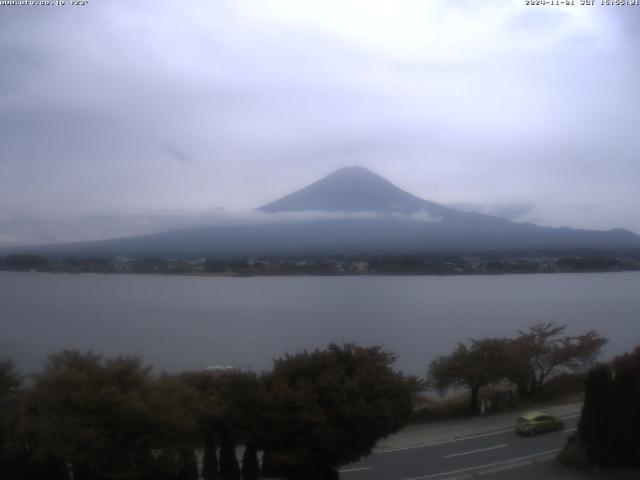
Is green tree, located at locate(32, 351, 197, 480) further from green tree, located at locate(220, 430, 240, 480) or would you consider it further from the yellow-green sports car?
the yellow-green sports car

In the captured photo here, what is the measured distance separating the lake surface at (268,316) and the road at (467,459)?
6.12 metres

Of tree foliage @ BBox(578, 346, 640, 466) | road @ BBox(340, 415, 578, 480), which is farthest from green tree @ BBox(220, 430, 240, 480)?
tree foliage @ BBox(578, 346, 640, 466)

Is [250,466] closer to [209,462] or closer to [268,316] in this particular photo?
[209,462]

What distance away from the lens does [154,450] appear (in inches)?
328

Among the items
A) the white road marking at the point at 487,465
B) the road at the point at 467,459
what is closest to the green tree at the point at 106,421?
the road at the point at 467,459

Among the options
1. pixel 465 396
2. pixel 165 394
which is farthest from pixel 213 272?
pixel 165 394

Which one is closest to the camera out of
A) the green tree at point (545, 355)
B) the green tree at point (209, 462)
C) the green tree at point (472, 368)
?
the green tree at point (209, 462)

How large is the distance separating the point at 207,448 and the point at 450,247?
173 ft

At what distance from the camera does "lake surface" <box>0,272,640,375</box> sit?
23.1 metres

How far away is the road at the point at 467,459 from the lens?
35.8 feet

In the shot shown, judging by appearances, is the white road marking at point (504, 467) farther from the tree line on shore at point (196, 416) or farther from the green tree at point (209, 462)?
the green tree at point (209, 462)

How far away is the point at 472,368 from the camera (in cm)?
1834

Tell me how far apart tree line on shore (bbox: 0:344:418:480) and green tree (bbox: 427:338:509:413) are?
825 cm

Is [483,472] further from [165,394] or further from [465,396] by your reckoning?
[465,396]
